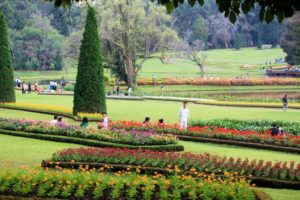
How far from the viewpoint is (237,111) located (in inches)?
1320

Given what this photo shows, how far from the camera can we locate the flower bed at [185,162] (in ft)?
43.6

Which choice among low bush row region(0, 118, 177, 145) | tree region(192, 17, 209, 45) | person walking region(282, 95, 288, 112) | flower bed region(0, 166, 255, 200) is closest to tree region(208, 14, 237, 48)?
tree region(192, 17, 209, 45)

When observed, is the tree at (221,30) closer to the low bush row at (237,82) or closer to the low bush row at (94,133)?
the low bush row at (237,82)

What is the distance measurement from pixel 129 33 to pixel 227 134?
106 ft

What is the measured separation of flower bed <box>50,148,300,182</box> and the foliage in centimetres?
6065

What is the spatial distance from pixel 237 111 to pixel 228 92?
18.5 m

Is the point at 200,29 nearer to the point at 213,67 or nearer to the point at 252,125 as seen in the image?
the point at 213,67

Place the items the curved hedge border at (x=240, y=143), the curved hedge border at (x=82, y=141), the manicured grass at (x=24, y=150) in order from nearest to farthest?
the manicured grass at (x=24, y=150), the curved hedge border at (x=82, y=141), the curved hedge border at (x=240, y=143)

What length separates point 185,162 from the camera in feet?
45.9

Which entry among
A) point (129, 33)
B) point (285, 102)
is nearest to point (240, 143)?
point (285, 102)

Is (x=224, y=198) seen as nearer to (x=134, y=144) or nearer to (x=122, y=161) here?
(x=122, y=161)

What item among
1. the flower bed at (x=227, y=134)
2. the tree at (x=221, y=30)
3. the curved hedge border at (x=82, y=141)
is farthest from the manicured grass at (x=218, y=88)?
the tree at (x=221, y=30)

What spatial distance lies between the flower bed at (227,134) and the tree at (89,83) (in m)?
4.81

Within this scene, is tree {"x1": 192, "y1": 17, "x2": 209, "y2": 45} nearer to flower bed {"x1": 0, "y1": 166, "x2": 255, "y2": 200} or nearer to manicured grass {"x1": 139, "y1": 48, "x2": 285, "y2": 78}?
manicured grass {"x1": 139, "y1": 48, "x2": 285, "y2": 78}
